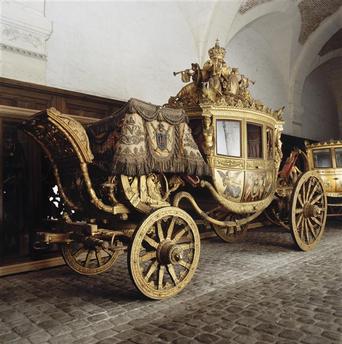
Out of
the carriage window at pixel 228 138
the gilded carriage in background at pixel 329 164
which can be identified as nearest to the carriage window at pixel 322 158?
the gilded carriage in background at pixel 329 164

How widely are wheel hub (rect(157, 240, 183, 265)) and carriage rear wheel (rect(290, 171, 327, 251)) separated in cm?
220

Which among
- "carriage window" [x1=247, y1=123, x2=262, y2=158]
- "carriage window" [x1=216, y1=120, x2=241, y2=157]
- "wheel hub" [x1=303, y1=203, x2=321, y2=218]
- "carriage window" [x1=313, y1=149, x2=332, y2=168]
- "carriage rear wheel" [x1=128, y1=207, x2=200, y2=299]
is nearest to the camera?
"carriage rear wheel" [x1=128, y1=207, x2=200, y2=299]

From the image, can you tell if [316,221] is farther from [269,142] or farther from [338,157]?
[338,157]

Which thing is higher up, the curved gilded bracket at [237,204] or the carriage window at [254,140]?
the carriage window at [254,140]

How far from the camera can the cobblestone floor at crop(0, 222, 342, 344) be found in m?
2.19

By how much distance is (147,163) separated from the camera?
2.82m

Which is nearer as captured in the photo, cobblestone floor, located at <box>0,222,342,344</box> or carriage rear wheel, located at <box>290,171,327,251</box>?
cobblestone floor, located at <box>0,222,342,344</box>

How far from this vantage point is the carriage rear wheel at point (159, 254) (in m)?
2.71

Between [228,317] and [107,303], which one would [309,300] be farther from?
[107,303]

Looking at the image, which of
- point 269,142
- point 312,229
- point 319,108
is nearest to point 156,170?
point 269,142

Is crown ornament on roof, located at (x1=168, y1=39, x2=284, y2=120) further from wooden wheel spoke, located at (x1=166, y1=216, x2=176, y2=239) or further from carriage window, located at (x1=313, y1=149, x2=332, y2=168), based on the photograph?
carriage window, located at (x1=313, y1=149, x2=332, y2=168)

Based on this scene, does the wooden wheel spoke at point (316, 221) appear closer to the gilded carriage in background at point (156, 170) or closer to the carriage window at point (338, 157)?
the gilded carriage in background at point (156, 170)

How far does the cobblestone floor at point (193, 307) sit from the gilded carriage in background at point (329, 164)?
345 centimetres

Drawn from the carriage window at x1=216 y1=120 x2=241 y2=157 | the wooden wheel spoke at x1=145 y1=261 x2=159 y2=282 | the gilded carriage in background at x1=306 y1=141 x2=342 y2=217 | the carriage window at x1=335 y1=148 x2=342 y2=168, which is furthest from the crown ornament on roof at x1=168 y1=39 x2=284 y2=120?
the carriage window at x1=335 y1=148 x2=342 y2=168
